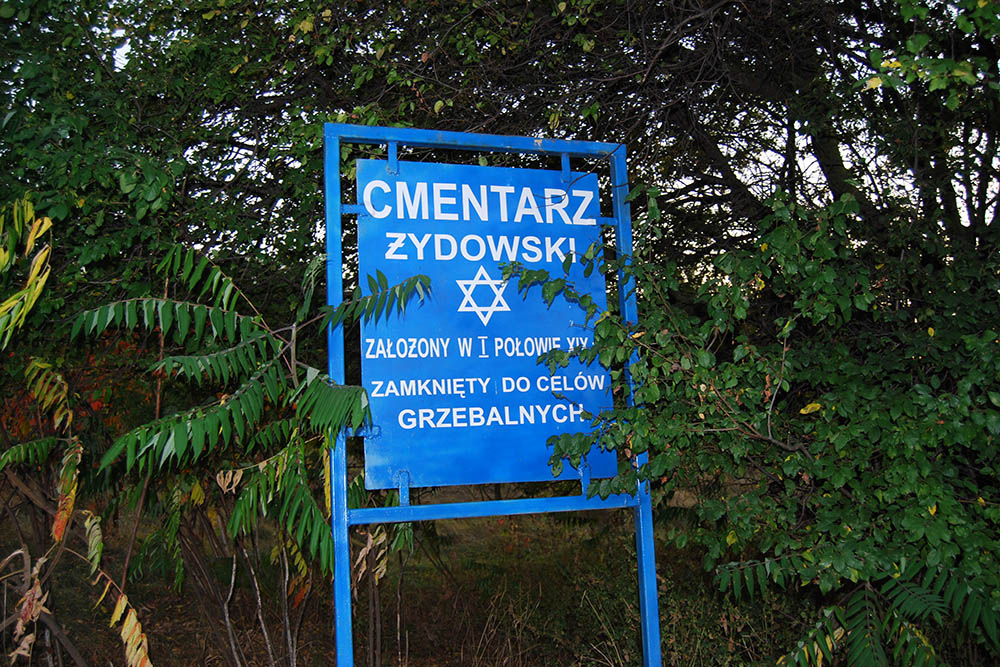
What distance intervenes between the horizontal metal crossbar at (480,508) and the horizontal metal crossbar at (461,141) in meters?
1.52

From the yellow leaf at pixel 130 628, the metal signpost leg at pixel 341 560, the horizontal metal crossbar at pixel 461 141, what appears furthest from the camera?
the horizontal metal crossbar at pixel 461 141

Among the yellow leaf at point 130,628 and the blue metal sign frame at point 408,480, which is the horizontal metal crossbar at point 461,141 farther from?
the yellow leaf at point 130,628

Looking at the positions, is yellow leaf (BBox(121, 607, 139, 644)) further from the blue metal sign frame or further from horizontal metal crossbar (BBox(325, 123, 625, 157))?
horizontal metal crossbar (BBox(325, 123, 625, 157))

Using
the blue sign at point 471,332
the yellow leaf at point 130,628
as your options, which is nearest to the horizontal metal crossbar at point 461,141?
the blue sign at point 471,332

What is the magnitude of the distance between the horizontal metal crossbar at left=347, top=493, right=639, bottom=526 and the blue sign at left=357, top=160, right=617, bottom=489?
0.32 feet

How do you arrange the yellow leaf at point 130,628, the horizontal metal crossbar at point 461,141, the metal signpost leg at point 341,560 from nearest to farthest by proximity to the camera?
the metal signpost leg at point 341,560, the yellow leaf at point 130,628, the horizontal metal crossbar at point 461,141

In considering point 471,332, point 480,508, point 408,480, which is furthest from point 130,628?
point 471,332

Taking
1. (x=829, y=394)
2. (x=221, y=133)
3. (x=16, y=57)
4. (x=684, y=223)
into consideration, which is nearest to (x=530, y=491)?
(x=684, y=223)

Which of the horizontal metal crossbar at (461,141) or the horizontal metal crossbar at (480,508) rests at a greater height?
the horizontal metal crossbar at (461,141)

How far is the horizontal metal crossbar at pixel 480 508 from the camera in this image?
3.02 meters

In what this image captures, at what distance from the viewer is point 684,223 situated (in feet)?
20.2

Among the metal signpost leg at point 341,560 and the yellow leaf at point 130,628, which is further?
the yellow leaf at point 130,628

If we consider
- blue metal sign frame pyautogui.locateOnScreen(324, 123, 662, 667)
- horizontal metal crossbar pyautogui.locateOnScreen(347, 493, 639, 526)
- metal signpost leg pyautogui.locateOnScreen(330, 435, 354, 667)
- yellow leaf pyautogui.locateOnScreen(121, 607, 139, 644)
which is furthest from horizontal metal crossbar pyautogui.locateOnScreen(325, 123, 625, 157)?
yellow leaf pyautogui.locateOnScreen(121, 607, 139, 644)

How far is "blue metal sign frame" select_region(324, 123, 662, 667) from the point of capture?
298 cm
